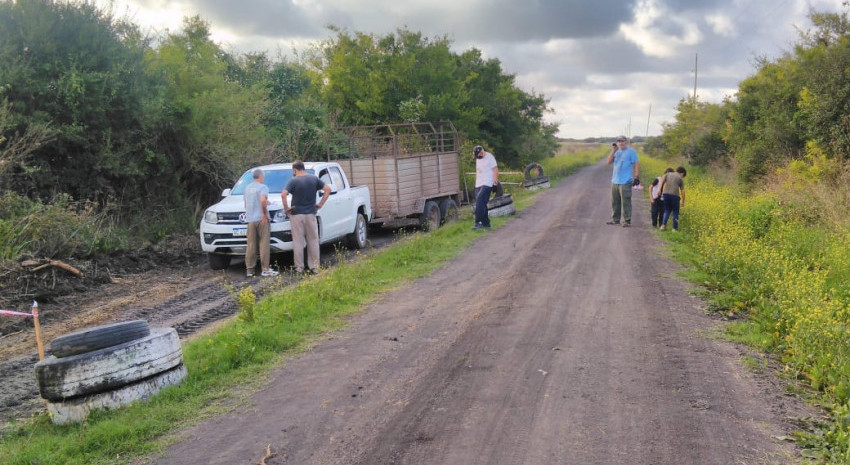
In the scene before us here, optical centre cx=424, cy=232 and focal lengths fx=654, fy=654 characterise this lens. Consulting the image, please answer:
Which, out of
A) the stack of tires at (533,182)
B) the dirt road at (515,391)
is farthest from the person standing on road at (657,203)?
the stack of tires at (533,182)

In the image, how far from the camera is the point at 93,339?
535 centimetres

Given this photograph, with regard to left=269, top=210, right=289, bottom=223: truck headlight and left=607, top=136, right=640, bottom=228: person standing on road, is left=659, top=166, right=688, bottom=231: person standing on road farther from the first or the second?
left=269, top=210, right=289, bottom=223: truck headlight

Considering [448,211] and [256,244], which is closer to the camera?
[256,244]

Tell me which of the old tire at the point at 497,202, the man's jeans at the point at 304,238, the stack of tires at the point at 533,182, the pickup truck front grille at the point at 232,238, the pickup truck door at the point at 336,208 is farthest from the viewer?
the stack of tires at the point at 533,182

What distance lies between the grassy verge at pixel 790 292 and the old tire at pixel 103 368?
4.90m

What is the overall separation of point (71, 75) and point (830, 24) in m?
→ 20.0

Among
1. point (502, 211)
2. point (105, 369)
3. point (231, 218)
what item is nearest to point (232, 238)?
point (231, 218)

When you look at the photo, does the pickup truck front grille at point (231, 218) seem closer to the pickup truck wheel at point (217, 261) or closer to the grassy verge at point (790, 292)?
the pickup truck wheel at point (217, 261)

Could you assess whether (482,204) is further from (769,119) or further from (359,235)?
(769,119)

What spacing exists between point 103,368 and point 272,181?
763 centimetres

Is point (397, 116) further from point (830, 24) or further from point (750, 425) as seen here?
point (750, 425)

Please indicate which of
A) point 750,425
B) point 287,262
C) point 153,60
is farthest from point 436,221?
point 750,425

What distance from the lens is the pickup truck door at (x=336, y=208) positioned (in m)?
12.5

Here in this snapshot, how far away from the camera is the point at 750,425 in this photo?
4582 mm
